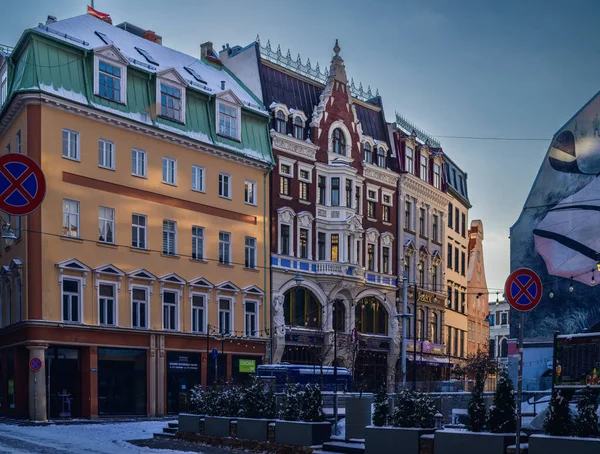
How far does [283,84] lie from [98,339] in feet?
68.0

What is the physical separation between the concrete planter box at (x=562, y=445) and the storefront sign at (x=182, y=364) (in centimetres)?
2855

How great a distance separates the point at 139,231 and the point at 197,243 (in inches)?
157

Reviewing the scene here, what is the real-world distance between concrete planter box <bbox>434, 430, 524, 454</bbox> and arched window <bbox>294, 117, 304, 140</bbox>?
35.0 meters

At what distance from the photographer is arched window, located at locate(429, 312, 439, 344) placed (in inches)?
2486

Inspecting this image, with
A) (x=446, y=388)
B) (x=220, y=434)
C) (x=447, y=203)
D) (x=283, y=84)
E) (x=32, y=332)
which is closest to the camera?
(x=220, y=434)

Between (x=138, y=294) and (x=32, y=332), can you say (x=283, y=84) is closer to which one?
(x=138, y=294)

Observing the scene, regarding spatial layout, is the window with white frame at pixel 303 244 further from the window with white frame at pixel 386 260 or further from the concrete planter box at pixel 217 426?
the concrete planter box at pixel 217 426

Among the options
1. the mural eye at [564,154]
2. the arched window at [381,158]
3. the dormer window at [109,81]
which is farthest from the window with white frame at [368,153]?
the dormer window at [109,81]

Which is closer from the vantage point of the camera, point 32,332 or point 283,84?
point 32,332

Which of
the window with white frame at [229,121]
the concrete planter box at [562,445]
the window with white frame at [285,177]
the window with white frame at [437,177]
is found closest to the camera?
the concrete planter box at [562,445]

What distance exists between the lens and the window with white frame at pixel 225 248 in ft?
154

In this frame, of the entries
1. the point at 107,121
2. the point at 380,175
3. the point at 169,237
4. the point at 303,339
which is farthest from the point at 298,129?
the point at 107,121

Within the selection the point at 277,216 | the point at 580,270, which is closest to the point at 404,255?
the point at 277,216

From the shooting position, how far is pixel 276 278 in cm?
4984
